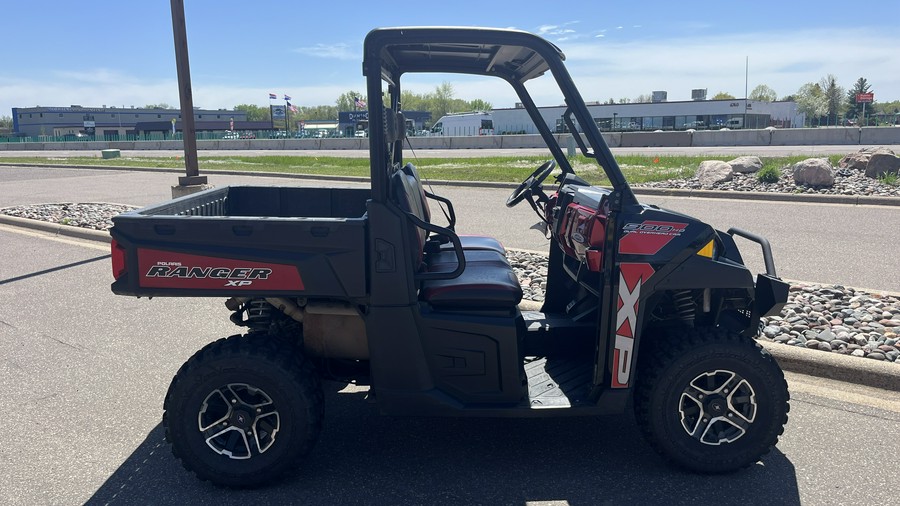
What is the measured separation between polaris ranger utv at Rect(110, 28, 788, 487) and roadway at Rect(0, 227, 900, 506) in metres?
0.20

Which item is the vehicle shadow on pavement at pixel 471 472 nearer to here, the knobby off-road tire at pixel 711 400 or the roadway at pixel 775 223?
the knobby off-road tire at pixel 711 400

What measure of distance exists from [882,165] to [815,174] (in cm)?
158

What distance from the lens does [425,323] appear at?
3.23 m

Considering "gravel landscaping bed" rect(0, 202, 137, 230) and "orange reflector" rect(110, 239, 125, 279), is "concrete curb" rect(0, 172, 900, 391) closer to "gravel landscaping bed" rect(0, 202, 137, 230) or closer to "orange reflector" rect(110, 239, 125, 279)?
"orange reflector" rect(110, 239, 125, 279)

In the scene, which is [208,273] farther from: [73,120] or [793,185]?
[73,120]

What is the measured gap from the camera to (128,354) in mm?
5172

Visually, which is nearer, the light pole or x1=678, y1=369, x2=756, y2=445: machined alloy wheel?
x1=678, y1=369, x2=756, y2=445: machined alloy wheel

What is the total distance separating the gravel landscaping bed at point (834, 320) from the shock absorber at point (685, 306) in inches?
27.2

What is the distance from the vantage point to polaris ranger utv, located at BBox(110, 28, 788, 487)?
3164mm

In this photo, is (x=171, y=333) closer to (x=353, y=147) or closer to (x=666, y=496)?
(x=666, y=496)

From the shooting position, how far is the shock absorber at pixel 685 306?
346cm

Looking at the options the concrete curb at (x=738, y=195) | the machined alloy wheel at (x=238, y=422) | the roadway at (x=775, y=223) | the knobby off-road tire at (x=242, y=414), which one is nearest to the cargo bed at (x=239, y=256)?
the knobby off-road tire at (x=242, y=414)

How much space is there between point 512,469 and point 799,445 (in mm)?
1535

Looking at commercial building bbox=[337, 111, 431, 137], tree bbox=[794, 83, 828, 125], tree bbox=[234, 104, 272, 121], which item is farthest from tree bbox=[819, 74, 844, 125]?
tree bbox=[234, 104, 272, 121]
